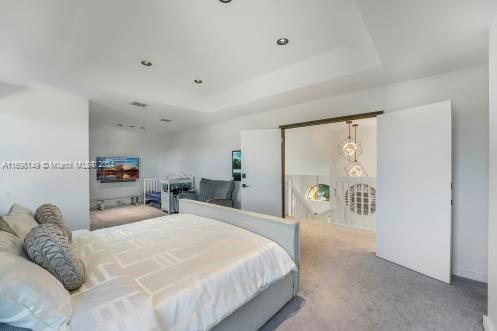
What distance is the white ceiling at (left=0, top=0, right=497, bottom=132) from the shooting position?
5.94ft

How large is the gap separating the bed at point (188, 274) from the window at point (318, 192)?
20.0 feet

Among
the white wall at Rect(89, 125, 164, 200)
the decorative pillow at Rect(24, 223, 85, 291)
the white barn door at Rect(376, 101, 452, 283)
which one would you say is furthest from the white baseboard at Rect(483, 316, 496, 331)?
the white wall at Rect(89, 125, 164, 200)

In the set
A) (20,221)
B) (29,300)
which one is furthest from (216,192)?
(29,300)

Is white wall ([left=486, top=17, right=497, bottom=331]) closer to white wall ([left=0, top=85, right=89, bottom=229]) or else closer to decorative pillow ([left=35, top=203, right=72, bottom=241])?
decorative pillow ([left=35, top=203, right=72, bottom=241])

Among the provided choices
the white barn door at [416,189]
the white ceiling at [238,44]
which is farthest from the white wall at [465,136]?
the white barn door at [416,189]

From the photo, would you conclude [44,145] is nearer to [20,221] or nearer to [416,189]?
[20,221]

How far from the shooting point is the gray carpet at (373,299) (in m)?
1.79

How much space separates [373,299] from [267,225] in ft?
4.08

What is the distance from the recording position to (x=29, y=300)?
35.2 inches

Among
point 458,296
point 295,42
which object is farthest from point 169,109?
point 458,296

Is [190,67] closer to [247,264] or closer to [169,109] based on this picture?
[169,109]

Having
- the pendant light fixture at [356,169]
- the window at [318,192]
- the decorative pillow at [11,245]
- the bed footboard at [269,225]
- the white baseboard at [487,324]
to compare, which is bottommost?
the white baseboard at [487,324]

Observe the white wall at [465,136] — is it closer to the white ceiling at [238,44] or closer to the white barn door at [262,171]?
the white ceiling at [238,44]

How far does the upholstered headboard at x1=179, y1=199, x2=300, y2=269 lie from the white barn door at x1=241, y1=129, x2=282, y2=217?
178 centimetres
